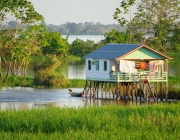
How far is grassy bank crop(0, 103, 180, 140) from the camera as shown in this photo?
901 inches

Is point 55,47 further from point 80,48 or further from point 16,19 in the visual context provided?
point 16,19

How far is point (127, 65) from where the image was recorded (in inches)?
1854

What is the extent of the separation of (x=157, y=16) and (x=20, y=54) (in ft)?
71.9

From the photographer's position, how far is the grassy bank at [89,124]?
901 inches

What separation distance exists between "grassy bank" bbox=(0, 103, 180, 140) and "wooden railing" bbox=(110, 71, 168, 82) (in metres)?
15.0

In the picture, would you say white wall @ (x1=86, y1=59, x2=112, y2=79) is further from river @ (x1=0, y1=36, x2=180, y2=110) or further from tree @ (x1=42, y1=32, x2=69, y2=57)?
tree @ (x1=42, y1=32, x2=69, y2=57)

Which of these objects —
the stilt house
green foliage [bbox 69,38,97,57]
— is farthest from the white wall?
green foliage [bbox 69,38,97,57]

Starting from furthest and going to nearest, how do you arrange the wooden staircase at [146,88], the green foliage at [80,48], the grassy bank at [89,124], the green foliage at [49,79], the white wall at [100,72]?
the green foliage at [80,48] < the green foliage at [49,79] < the white wall at [100,72] < the wooden staircase at [146,88] < the grassy bank at [89,124]

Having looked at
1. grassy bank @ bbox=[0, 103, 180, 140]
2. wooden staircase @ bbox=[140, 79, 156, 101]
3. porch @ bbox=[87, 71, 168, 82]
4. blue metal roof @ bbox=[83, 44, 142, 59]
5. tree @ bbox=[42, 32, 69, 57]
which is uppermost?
tree @ bbox=[42, 32, 69, 57]

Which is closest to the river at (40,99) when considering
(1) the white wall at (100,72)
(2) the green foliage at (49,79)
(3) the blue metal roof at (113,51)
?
(1) the white wall at (100,72)

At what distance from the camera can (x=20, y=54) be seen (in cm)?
5812

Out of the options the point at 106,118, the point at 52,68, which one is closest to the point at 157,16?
the point at 52,68

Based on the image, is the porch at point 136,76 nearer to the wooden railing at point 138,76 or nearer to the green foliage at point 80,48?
the wooden railing at point 138,76

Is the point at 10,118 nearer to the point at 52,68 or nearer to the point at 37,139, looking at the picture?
the point at 37,139
